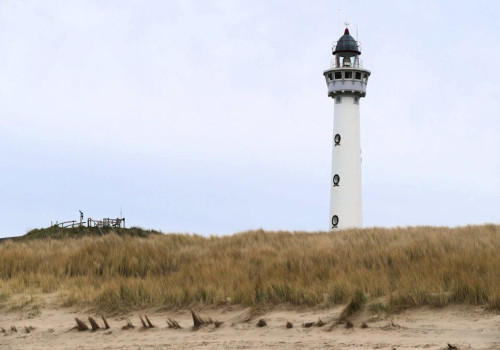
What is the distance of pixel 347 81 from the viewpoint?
37938 millimetres

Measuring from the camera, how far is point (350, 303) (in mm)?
10891

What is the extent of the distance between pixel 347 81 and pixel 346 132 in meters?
3.03

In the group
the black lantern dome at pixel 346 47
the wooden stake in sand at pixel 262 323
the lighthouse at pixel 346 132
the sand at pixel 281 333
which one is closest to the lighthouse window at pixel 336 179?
the lighthouse at pixel 346 132

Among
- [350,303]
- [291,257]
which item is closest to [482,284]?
[350,303]

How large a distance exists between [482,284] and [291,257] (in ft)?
19.7

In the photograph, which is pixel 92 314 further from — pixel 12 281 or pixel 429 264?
pixel 429 264

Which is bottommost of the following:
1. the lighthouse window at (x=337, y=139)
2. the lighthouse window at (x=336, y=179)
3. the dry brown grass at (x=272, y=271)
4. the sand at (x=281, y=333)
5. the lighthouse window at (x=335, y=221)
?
the sand at (x=281, y=333)

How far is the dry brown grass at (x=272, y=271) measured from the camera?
11.4 m

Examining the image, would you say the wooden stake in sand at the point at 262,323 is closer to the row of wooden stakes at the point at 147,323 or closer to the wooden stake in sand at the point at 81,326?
the row of wooden stakes at the point at 147,323

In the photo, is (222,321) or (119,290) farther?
(119,290)

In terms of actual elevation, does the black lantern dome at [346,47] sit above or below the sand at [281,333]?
above

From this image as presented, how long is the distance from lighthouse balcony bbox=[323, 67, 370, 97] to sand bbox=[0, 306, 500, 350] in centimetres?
2680

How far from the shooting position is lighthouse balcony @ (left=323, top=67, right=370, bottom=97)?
37.8 m

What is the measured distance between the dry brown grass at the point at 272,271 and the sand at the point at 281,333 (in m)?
0.35
